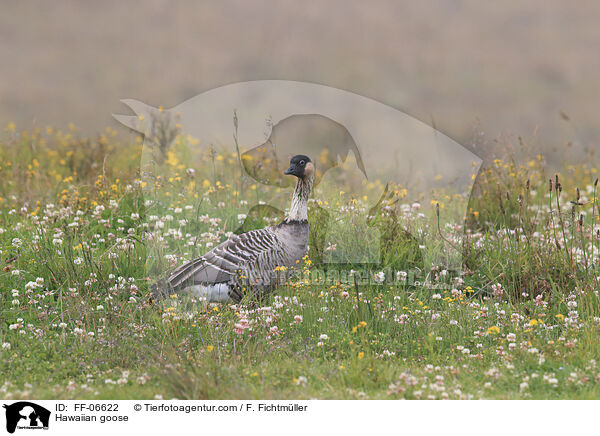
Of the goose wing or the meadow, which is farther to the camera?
the goose wing

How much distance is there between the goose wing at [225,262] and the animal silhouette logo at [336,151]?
2.81ft

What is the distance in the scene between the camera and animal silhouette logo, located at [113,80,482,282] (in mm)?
5797

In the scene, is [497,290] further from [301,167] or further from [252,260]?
[252,260]

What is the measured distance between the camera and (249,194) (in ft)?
25.7

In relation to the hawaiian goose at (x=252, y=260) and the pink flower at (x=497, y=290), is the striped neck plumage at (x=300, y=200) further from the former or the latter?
the pink flower at (x=497, y=290)

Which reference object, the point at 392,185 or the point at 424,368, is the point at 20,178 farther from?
the point at 424,368
